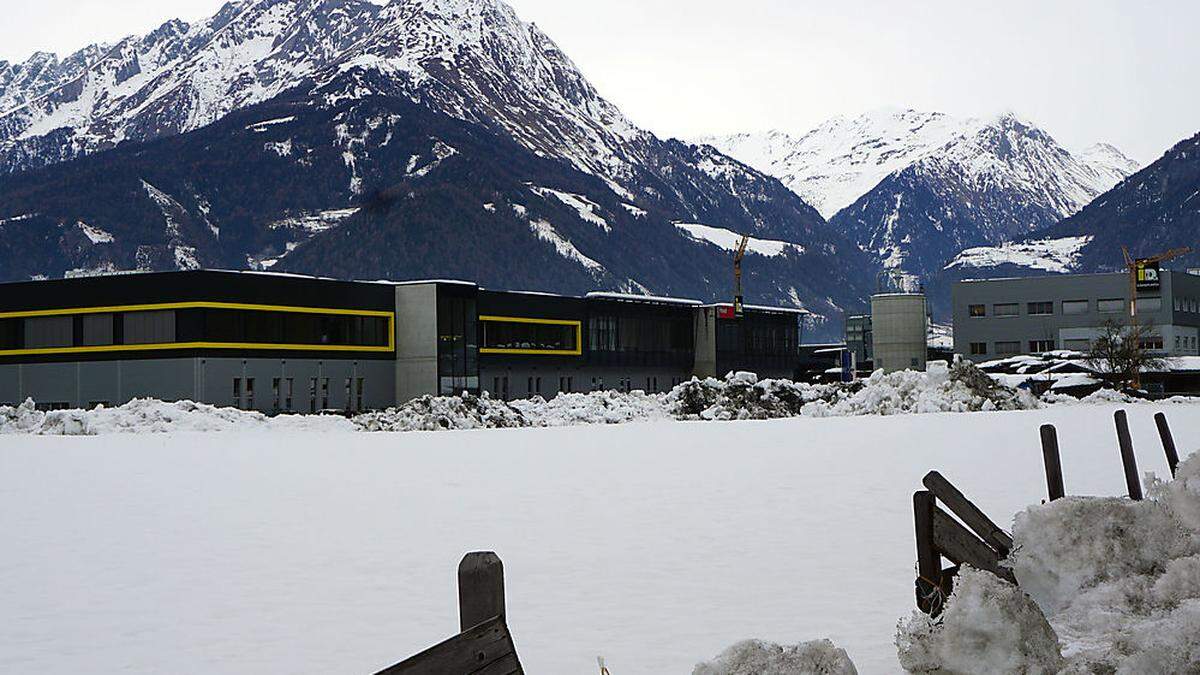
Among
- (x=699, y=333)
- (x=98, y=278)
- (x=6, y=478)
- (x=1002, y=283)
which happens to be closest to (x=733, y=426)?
(x=6, y=478)

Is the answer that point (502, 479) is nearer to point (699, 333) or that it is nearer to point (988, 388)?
point (988, 388)

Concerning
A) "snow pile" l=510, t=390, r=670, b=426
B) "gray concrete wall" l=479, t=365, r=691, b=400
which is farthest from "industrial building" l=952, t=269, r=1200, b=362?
"snow pile" l=510, t=390, r=670, b=426

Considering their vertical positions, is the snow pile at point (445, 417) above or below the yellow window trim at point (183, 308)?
below

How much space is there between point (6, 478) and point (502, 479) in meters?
10.7

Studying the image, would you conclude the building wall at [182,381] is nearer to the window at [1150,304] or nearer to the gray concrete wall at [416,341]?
the gray concrete wall at [416,341]

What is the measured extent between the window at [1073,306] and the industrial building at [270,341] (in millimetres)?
67705

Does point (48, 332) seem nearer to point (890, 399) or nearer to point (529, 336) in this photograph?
point (529, 336)

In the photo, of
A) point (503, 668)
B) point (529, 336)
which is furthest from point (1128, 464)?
point (529, 336)

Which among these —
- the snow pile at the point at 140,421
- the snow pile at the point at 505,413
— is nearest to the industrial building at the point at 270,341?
the snow pile at the point at 505,413

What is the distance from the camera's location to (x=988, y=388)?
6681 centimetres

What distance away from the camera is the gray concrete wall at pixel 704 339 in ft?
375

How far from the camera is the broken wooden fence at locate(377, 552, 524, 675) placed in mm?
5586

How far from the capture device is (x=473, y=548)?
56.3ft

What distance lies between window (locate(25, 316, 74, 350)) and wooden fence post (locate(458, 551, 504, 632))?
7760 cm
